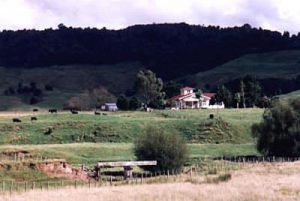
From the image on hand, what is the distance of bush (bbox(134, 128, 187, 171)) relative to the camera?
246 feet

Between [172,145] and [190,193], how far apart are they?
30.0m

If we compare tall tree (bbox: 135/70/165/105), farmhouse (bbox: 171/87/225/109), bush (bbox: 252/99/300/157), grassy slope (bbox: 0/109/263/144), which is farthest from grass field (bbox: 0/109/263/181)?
tall tree (bbox: 135/70/165/105)

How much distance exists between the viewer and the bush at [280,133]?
90.6 m

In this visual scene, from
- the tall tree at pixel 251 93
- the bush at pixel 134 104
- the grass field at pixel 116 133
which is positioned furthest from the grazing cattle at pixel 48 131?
the tall tree at pixel 251 93

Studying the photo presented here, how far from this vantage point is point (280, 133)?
91312mm

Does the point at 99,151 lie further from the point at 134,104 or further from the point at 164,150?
the point at 134,104

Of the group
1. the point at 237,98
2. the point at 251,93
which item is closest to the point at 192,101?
the point at 251,93

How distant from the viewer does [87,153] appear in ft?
288

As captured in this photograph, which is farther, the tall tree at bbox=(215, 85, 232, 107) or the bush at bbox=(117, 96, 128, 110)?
the tall tree at bbox=(215, 85, 232, 107)

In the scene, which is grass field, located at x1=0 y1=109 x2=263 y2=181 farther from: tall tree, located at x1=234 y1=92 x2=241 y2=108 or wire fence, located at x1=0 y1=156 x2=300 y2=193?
tall tree, located at x1=234 y1=92 x2=241 y2=108

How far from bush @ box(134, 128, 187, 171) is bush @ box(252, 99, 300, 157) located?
18.2m

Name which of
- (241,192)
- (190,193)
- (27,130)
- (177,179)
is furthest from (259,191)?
(27,130)

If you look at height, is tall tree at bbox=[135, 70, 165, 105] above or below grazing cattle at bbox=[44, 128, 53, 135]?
above

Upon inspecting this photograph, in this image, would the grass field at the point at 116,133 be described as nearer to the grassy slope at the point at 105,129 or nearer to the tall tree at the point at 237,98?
the grassy slope at the point at 105,129
